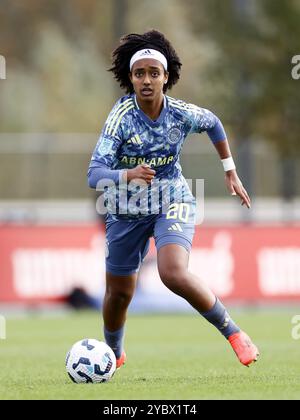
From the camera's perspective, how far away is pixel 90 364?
30.0 feet

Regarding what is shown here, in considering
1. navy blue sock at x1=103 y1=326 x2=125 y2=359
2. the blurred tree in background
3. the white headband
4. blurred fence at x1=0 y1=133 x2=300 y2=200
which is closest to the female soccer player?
the white headband

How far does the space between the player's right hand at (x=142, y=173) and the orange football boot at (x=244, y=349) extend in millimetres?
1431

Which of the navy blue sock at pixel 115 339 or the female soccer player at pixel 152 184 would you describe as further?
the navy blue sock at pixel 115 339

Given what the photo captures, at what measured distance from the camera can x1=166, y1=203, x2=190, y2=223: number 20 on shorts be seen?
9.61 metres

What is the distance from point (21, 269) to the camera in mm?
19578

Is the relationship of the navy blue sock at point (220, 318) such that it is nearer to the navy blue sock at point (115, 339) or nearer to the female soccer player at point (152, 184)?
the female soccer player at point (152, 184)

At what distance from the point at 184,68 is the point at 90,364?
3238 cm

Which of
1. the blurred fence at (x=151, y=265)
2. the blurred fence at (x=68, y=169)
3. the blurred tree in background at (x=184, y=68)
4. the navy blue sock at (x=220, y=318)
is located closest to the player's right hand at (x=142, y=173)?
the navy blue sock at (x=220, y=318)

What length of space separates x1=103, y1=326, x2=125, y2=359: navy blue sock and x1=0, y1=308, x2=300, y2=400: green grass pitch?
0.20m

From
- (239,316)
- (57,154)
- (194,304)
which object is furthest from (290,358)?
(57,154)

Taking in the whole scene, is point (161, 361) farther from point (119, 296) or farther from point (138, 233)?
point (138, 233)

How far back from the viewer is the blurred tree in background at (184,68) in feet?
78.6
